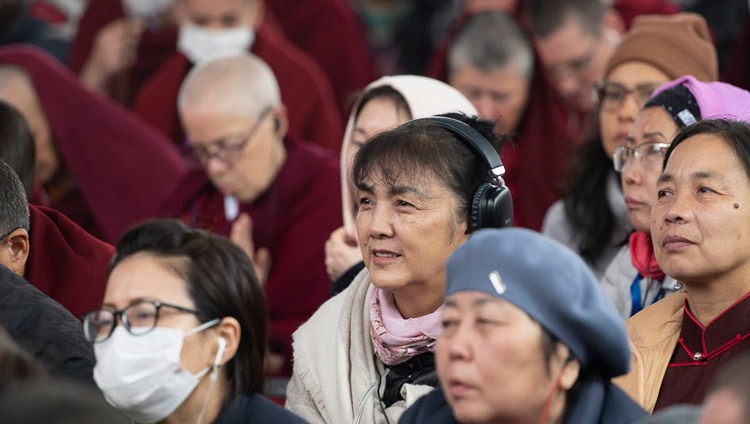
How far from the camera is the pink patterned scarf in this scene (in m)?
3.23

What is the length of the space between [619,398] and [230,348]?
92cm

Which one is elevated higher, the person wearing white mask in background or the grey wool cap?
the grey wool cap

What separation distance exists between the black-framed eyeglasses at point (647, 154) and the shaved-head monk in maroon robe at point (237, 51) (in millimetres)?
2448

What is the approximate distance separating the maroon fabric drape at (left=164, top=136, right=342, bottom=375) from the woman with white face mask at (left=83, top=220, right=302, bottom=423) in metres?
1.69

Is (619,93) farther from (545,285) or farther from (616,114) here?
(545,285)

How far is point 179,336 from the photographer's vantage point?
3.03 metres

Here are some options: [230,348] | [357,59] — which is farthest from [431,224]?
[357,59]

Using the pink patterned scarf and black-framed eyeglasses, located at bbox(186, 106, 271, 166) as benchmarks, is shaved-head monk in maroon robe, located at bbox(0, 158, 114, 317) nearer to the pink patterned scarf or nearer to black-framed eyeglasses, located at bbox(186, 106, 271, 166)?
the pink patterned scarf

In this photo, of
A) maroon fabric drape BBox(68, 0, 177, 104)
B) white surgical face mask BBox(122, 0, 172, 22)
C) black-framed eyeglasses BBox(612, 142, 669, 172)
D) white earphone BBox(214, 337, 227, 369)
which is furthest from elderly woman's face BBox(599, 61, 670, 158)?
white surgical face mask BBox(122, 0, 172, 22)

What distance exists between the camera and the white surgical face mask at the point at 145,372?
300 cm

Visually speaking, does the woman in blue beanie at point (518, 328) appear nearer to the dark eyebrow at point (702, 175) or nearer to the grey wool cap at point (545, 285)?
the grey wool cap at point (545, 285)

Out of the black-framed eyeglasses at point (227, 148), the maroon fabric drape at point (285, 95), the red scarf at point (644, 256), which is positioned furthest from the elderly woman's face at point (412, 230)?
the maroon fabric drape at point (285, 95)

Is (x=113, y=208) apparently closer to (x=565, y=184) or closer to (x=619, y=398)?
(x=565, y=184)

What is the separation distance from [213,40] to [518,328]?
420cm
